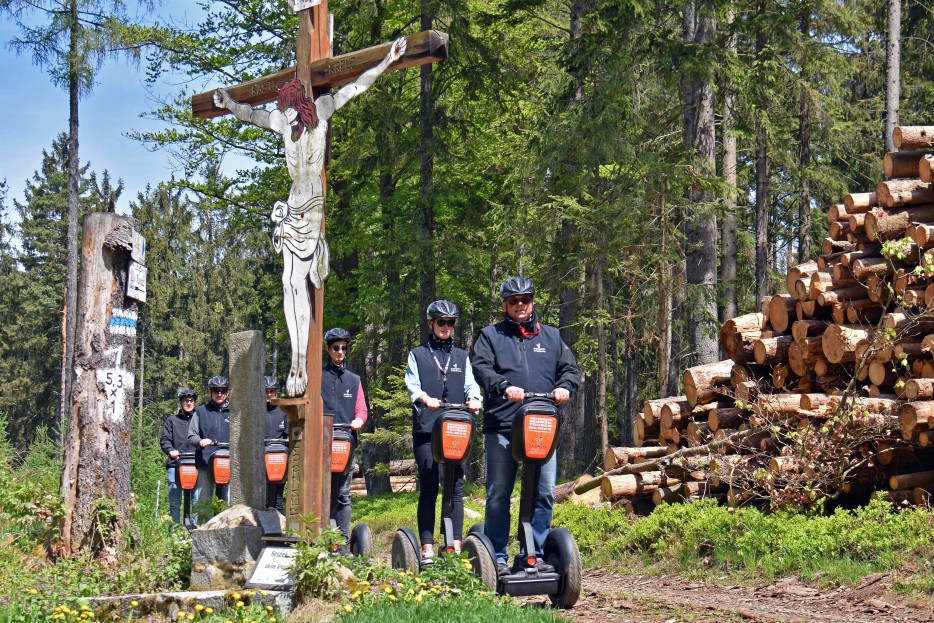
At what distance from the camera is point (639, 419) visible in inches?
481

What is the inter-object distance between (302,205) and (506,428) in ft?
7.44

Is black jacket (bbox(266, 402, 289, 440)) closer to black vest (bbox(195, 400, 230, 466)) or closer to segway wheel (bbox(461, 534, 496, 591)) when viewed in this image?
black vest (bbox(195, 400, 230, 466))

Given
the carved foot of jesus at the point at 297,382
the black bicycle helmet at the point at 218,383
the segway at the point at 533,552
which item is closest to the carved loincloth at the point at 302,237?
the carved foot of jesus at the point at 297,382

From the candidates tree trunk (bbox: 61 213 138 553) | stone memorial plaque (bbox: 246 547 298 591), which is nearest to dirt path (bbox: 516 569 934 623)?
stone memorial plaque (bbox: 246 547 298 591)

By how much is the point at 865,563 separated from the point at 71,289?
870 inches

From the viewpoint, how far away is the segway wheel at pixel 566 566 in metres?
6.55

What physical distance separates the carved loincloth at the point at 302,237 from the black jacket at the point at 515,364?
1345mm

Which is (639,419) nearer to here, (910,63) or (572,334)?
(572,334)

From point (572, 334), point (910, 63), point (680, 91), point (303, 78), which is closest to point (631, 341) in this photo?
point (572, 334)

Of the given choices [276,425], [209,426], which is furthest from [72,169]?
[276,425]

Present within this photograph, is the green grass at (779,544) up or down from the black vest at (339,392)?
down

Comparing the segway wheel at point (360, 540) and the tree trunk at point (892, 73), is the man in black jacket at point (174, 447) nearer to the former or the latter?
the segway wheel at point (360, 540)

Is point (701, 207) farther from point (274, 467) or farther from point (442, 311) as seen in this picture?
point (442, 311)

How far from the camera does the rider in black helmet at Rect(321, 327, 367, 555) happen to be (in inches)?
357
